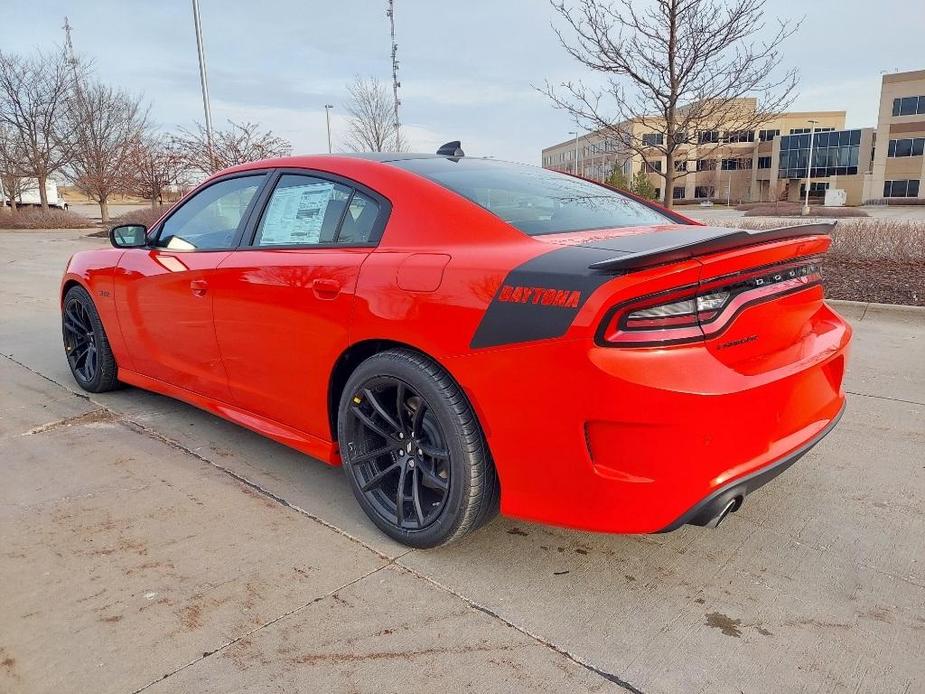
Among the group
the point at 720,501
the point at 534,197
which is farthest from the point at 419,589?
the point at 534,197

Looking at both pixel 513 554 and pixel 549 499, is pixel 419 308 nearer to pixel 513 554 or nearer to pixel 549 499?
pixel 549 499

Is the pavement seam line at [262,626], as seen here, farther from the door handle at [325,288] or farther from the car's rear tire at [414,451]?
the door handle at [325,288]

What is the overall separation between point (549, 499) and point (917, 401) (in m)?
3.38

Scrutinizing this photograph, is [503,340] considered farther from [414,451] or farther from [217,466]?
[217,466]

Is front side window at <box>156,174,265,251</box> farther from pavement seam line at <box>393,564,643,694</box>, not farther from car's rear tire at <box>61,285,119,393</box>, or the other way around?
pavement seam line at <box>393,564,643,694</box>

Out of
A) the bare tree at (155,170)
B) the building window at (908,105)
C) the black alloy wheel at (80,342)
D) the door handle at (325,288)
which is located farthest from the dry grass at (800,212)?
the door handle at (325,288)

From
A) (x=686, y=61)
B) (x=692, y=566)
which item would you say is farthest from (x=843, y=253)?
(x=692, y=566)

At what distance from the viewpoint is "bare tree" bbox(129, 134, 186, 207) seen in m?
24.8

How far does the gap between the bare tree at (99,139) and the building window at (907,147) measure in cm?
6334

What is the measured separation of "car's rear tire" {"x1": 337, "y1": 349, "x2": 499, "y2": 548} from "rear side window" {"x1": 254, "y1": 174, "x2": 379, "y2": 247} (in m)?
0.58

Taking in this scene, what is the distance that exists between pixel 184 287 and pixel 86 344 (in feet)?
5.57

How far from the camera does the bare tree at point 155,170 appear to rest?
24.8 meters

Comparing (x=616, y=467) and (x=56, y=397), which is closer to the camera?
(x=616, y=467)

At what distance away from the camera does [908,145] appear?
6088 centimetres
